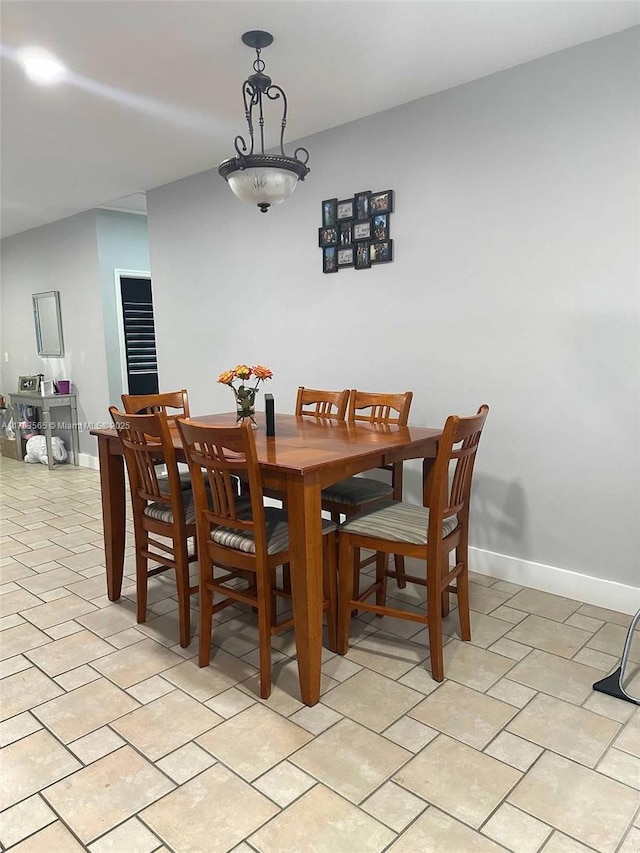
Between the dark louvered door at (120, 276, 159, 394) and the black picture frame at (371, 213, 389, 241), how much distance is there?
9.99 ft

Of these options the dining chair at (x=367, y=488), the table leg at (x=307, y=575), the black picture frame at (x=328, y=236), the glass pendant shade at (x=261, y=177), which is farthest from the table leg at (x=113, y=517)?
the black picture frame at (x=328, y=236)

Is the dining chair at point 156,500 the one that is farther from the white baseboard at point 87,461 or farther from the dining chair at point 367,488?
the white baseboard at point 87,461

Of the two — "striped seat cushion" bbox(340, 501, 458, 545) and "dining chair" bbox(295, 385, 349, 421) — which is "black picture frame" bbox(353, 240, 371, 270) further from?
"striped seat cushion" bbox(340, 501, 458, 545)

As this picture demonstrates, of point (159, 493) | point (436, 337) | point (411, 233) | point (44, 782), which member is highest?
point (411, 233)

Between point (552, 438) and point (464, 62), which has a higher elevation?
point (464, 62)

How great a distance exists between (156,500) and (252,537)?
58 centimetres

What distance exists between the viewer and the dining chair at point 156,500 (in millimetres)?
2383

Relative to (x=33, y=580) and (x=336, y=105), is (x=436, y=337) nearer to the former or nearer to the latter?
(x=336, y=105)

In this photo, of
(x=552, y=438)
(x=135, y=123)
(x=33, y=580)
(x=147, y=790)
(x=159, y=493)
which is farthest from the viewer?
(x=135, y=123)

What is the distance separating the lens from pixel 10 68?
2695mm

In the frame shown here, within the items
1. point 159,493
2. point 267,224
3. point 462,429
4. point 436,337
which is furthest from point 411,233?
point 159,493

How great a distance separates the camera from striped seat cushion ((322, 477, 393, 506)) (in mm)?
2660

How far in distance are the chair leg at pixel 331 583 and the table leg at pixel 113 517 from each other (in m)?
1.15

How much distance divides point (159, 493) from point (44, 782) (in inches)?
42.9
